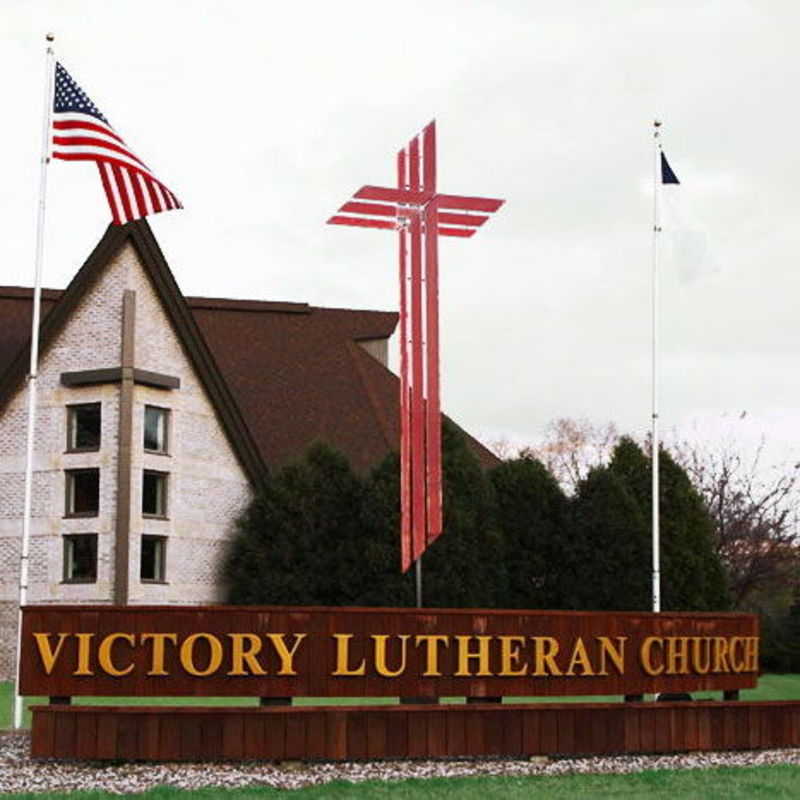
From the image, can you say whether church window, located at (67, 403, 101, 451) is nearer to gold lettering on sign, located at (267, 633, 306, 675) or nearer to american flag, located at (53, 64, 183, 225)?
american flag, located at (53, 64, 183, 225)

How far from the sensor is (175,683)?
1673cm

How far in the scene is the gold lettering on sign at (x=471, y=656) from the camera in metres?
17.5

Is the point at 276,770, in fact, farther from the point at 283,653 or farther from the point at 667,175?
the point at 667,175

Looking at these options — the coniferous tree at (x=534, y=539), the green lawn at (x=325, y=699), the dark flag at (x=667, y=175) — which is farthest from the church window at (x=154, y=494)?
the dark flag at (x=667, y=175)

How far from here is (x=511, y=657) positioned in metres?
17.7

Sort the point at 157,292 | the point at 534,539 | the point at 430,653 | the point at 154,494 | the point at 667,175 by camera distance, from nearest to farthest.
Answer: the point at 430,653 < the point at 667,175 < the point at 157,292 < the point at 154,494 < the point at 534,539

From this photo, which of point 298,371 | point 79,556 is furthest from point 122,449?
point 298,371

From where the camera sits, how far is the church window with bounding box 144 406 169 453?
37.8 m

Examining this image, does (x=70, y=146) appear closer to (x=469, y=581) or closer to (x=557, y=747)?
(x=557, y=747)

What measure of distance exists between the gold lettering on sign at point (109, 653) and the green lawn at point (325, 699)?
3864 mm

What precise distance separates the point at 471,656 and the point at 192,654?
3184 mm

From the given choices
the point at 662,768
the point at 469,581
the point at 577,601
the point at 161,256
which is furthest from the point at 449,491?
the point at 662,768

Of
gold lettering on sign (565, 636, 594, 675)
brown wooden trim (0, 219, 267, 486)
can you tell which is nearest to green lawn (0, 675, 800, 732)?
gold lettering on sign (565, 636, 594, 675)

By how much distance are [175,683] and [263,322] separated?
31.5m
